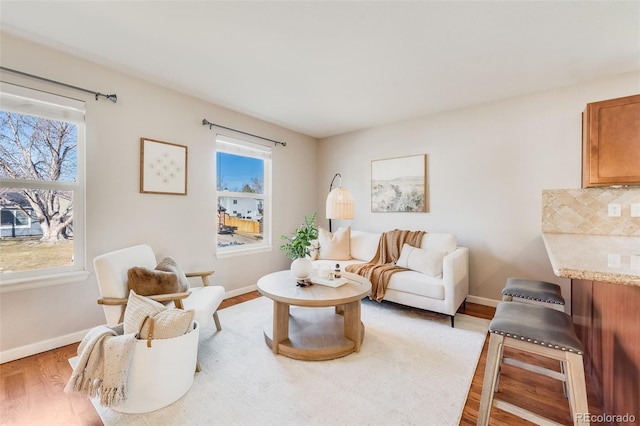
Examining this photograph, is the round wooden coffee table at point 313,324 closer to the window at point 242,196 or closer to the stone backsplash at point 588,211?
the window at point 242,196

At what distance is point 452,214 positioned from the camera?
352cm

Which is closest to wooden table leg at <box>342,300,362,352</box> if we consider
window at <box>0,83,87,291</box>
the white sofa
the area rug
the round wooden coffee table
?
the round wooden coffee table

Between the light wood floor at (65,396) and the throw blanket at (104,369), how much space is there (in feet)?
0.75

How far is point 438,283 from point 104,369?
2.71 m

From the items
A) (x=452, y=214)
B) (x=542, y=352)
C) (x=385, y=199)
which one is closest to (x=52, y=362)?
(x=542, y=352)

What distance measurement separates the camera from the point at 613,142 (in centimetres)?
226

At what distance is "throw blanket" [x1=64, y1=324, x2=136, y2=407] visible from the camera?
1429 millimetres

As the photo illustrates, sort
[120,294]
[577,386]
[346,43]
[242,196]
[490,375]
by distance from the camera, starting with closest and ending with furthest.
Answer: [577,386], [490,375], [120,294], [346,43], [242,196]

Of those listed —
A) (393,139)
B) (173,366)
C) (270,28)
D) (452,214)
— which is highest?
(270,28)

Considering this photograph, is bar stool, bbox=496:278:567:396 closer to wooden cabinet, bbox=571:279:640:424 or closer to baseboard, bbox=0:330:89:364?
wooden cabinet, bbox=571:279:640:424

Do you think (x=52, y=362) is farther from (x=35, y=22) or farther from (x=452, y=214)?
(x=452, y=214)

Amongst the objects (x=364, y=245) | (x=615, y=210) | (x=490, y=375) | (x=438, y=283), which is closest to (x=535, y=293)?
(x=438, y=283)

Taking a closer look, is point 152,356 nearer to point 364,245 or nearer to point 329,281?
point 329,281

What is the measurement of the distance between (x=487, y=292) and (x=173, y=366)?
340 cm
